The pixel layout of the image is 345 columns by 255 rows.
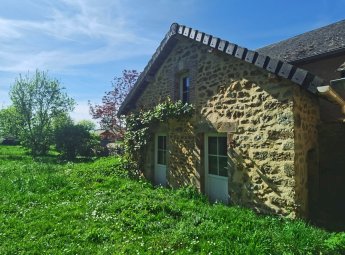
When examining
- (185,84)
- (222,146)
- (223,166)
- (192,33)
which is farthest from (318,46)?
(223,166)

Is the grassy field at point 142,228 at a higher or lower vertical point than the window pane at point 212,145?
lower

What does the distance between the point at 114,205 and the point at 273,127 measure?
172 inches

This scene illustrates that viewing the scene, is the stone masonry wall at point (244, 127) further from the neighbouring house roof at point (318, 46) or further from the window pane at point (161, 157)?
the neighbouring house roof at point (318, 46)

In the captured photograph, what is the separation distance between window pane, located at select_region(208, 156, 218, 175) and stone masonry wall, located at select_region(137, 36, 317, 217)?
0.23 m

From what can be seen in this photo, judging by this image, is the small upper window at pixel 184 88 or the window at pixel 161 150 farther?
the window at pixel 161 150

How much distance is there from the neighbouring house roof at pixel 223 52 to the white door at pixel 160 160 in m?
2.52

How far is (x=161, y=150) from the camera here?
10.7 metres

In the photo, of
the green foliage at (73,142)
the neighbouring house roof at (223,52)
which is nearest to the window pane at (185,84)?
the neighbouring house roof at (223,52)

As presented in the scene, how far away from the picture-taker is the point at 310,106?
278 inches

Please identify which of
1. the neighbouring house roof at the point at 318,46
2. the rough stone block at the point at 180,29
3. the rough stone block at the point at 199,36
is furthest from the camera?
the rough stone block at the point at 180,29

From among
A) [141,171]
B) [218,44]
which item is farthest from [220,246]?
[141,171]

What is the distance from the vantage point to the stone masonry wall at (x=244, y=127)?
6137 mm

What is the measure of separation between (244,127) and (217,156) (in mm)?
1447

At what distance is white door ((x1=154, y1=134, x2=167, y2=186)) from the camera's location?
10.4m
